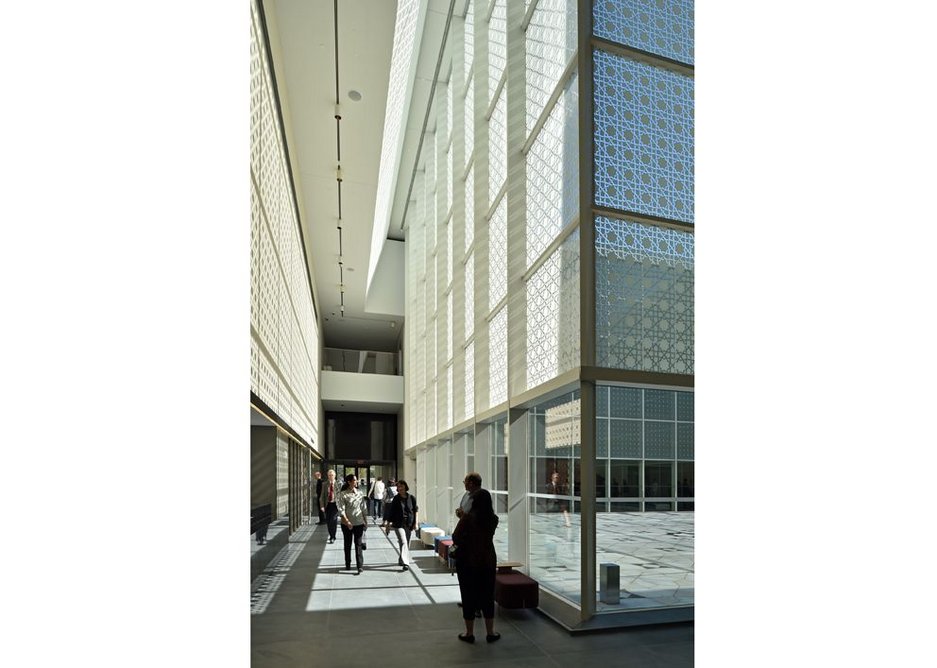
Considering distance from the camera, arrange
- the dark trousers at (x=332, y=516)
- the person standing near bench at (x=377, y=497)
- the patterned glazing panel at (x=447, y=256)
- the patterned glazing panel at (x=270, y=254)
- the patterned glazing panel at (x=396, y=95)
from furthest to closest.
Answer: the person standing near bench at (x=377, y=497)
the patterned glazing panel at (x=447, y=256)
the dark trousers at (x=332, y=516)
the patterned glazing panel at (x=396, y=95)
the patterned glazing panel at (x=270, y=254)

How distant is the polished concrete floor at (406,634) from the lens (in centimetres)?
575

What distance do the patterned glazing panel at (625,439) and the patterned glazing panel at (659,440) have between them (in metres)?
0.11

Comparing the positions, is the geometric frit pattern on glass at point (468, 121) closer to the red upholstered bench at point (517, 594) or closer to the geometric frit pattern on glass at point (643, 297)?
the geometric frit pattern on glass at point (643, 297)

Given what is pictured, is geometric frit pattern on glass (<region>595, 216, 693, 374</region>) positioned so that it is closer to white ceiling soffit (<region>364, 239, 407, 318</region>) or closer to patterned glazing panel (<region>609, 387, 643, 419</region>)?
patterned glazing panel (<region>609, 387, 643, 419</region>)

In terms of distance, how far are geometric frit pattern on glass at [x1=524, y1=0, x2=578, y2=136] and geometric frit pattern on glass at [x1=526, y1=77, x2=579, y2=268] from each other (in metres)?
0.46

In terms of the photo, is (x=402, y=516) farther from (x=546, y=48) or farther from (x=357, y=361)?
(x=357, y=361)

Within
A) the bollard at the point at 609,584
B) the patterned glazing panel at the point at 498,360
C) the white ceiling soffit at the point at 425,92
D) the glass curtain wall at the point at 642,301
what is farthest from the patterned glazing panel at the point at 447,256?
the bollard at the point at 609,584

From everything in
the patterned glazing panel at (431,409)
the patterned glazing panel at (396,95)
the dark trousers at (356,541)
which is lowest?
the dark trousers at (356,541)
